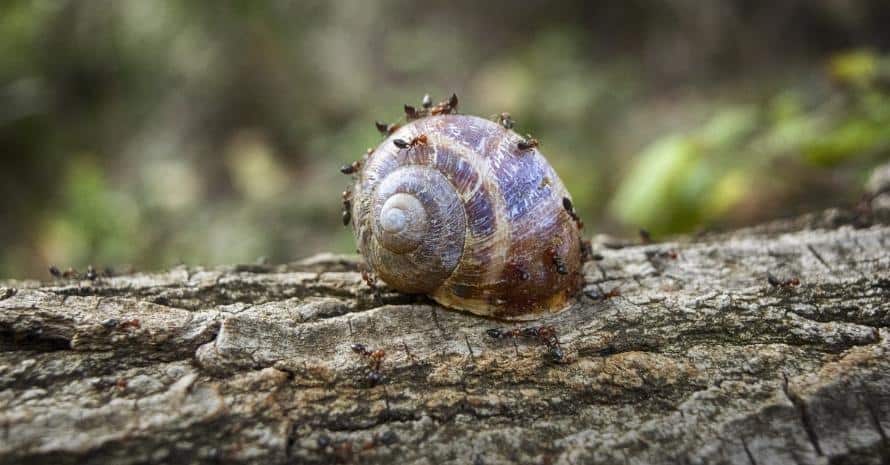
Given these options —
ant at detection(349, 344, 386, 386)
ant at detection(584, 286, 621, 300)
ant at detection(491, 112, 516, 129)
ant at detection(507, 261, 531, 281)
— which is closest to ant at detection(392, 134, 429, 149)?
ant at detection(491, 112, 516, 129)

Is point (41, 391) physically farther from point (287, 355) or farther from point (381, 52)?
point (381, 52)

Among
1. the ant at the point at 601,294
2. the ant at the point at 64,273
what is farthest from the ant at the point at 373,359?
the ant at the point at 64,273

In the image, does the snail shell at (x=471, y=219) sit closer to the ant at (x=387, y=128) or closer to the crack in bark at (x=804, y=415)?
the ant at (x=387, y=128)

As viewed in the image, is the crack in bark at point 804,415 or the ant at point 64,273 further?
the ant at point 64,273

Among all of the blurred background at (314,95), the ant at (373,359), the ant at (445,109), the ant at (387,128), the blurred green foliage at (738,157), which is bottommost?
the ant at (373,359)

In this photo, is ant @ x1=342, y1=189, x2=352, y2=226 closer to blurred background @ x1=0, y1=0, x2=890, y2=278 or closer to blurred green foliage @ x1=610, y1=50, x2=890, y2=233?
blurred green foliage @ x1=610, y1=50, x2=890, y2=233

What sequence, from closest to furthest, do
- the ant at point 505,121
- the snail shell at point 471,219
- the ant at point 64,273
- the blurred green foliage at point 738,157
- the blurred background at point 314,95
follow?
the snail shell at point 471,219, the ant at point 505,121, the ant at point 64,273, the blurred green foliage at point 738,157, the blurred background at point 314,95

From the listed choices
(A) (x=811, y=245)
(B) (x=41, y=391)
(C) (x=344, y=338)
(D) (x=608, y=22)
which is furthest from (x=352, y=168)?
(D) (x=608, y=22)
